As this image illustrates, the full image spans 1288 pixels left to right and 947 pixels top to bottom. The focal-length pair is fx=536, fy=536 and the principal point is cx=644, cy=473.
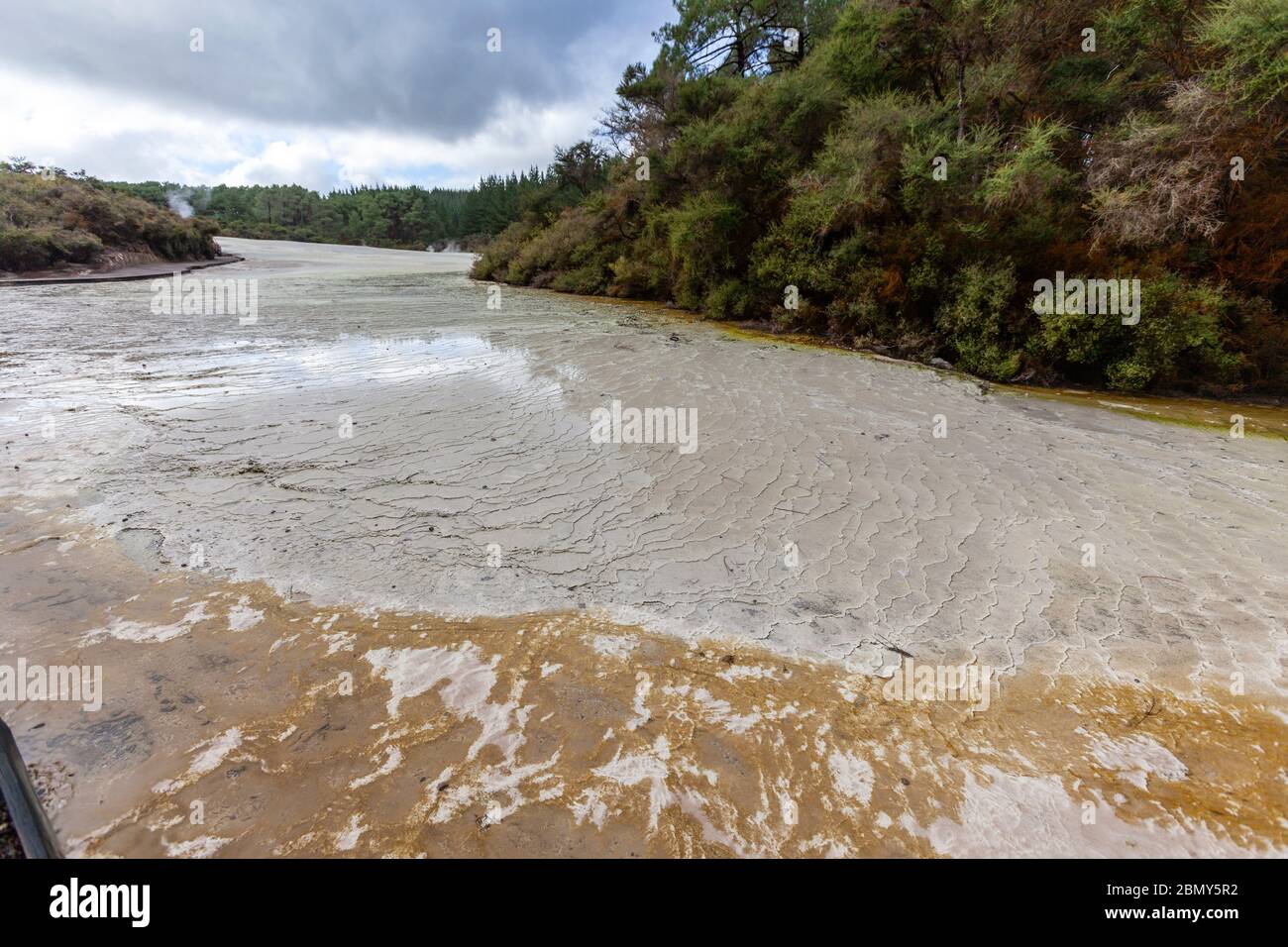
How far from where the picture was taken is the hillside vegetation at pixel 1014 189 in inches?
362

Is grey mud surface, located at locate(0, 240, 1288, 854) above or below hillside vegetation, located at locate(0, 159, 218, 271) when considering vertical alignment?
below

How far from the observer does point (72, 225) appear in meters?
24.1

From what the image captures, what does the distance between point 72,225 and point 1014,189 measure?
36029 millimetres

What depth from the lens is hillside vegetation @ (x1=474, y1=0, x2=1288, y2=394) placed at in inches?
362

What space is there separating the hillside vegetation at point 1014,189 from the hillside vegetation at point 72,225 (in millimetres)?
25184

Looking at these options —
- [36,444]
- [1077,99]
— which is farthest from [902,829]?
[1077,99]

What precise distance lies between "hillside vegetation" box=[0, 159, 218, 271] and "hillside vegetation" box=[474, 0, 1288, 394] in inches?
991
